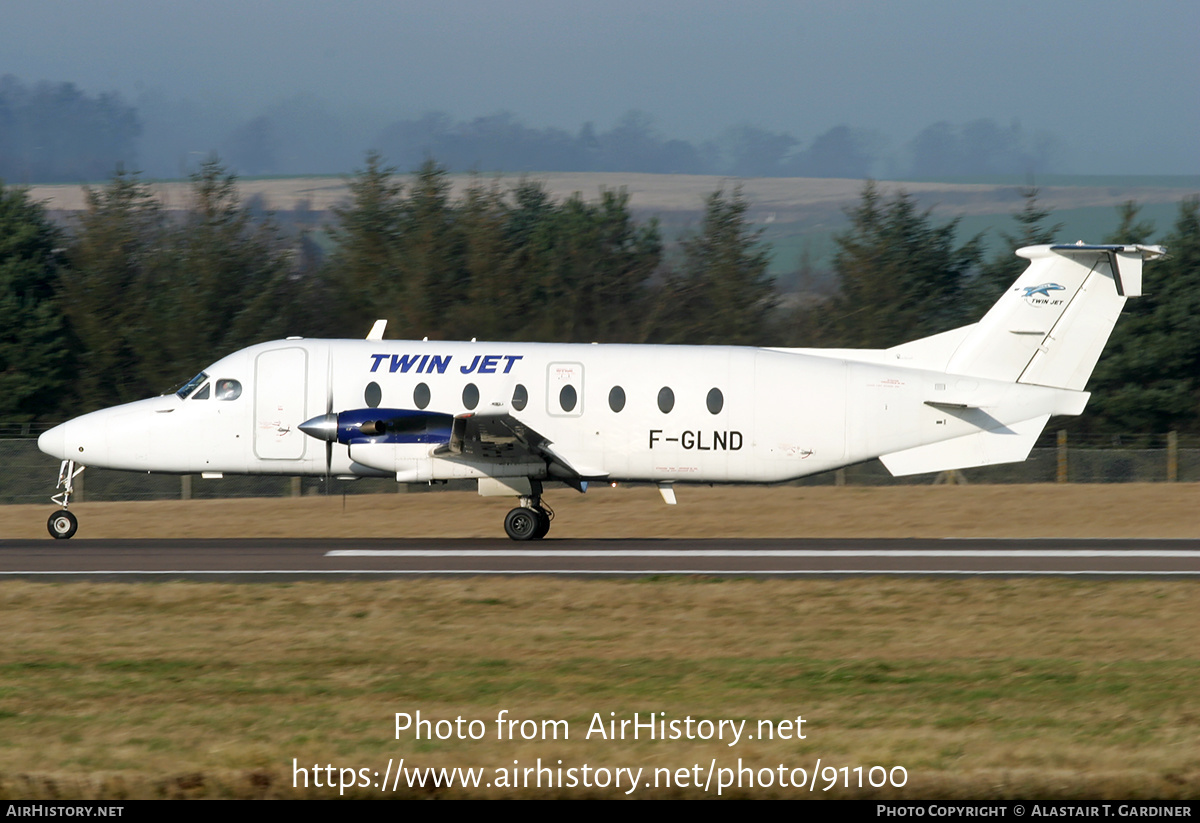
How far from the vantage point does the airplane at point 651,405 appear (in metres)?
20.0

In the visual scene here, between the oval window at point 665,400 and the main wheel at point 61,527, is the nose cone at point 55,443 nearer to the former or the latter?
the main wheel at point 61,527

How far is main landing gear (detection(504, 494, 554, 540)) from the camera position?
20312mm

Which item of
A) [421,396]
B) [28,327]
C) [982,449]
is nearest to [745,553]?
[982,449]

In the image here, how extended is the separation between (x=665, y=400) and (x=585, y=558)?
3269 mm

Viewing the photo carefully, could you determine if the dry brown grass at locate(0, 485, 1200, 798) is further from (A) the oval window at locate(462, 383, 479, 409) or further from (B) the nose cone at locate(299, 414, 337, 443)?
(A) the oval window at locate(462, 383, 479, 409)

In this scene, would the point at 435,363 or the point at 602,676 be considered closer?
the point at 602,676

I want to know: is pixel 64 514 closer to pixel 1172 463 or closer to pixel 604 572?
pixel 604 572

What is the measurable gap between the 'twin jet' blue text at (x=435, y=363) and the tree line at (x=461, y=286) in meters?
17.5

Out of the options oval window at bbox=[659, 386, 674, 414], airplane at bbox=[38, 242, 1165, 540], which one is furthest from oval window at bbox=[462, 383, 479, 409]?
oval window at bbox=[659, 386, 674, 414]

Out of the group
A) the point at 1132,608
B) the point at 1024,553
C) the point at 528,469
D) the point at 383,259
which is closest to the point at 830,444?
the point at 1024,553

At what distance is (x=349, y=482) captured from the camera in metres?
33.8

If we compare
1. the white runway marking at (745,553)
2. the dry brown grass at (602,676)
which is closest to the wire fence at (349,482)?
the white runway marking at (745,553)

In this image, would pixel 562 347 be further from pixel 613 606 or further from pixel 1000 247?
pixel 1000 247

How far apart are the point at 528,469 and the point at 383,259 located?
2449 cm
